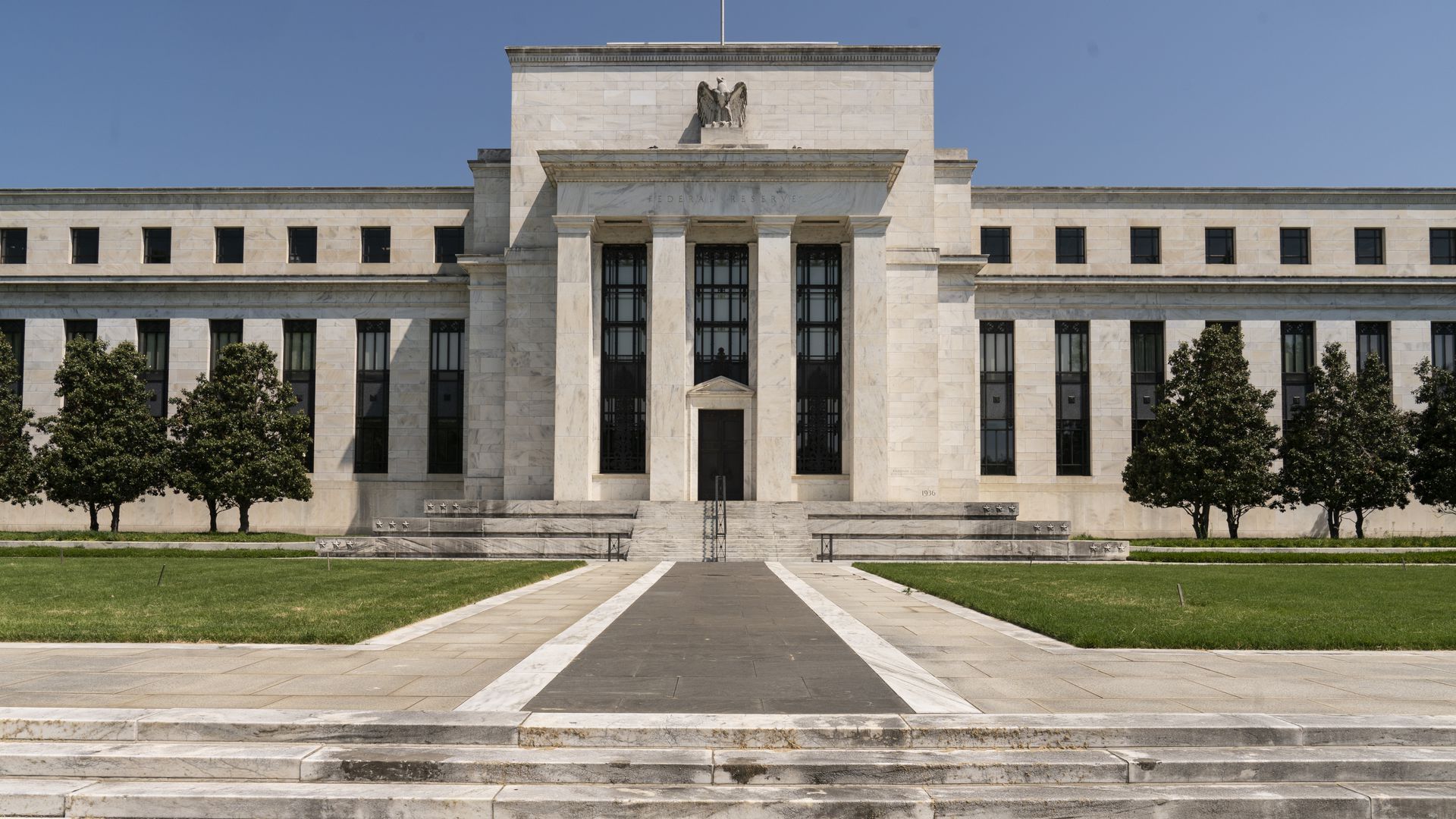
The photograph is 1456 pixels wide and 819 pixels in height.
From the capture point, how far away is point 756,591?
21.2 metres

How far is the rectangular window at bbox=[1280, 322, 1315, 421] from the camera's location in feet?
167

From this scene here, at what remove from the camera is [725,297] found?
47.1m

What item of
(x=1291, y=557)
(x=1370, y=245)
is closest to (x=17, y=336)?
(x=1291, y=557)

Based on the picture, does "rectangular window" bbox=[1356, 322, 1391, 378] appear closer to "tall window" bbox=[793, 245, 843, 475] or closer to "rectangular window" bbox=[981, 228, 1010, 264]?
"rectangular window" bbox=[981, 228, 1010, 264]

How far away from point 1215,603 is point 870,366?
2586 centimetres

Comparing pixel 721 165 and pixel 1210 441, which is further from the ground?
pixel 721 165

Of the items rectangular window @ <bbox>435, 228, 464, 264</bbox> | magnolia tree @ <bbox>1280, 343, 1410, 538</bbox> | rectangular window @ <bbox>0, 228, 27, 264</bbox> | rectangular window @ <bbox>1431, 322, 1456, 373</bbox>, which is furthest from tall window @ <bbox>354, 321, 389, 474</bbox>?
rectangular window @ <bbox>1431, 322, 1456, 373</bbox>

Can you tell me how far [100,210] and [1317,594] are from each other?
55765mm

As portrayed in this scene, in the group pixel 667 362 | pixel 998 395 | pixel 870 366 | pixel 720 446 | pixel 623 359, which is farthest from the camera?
pixel 998 395

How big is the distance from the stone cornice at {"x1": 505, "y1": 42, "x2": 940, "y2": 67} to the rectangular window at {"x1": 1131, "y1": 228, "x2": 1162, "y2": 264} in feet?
46.7

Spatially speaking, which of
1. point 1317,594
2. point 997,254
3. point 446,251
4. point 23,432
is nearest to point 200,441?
point 23,432

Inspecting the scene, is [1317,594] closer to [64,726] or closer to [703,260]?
[64,726]

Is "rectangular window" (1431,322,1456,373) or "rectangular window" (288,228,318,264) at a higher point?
"rectangular window" (288,228,318,264)

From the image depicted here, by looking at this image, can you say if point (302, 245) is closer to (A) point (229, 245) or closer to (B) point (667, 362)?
(A) point (229, 245)
